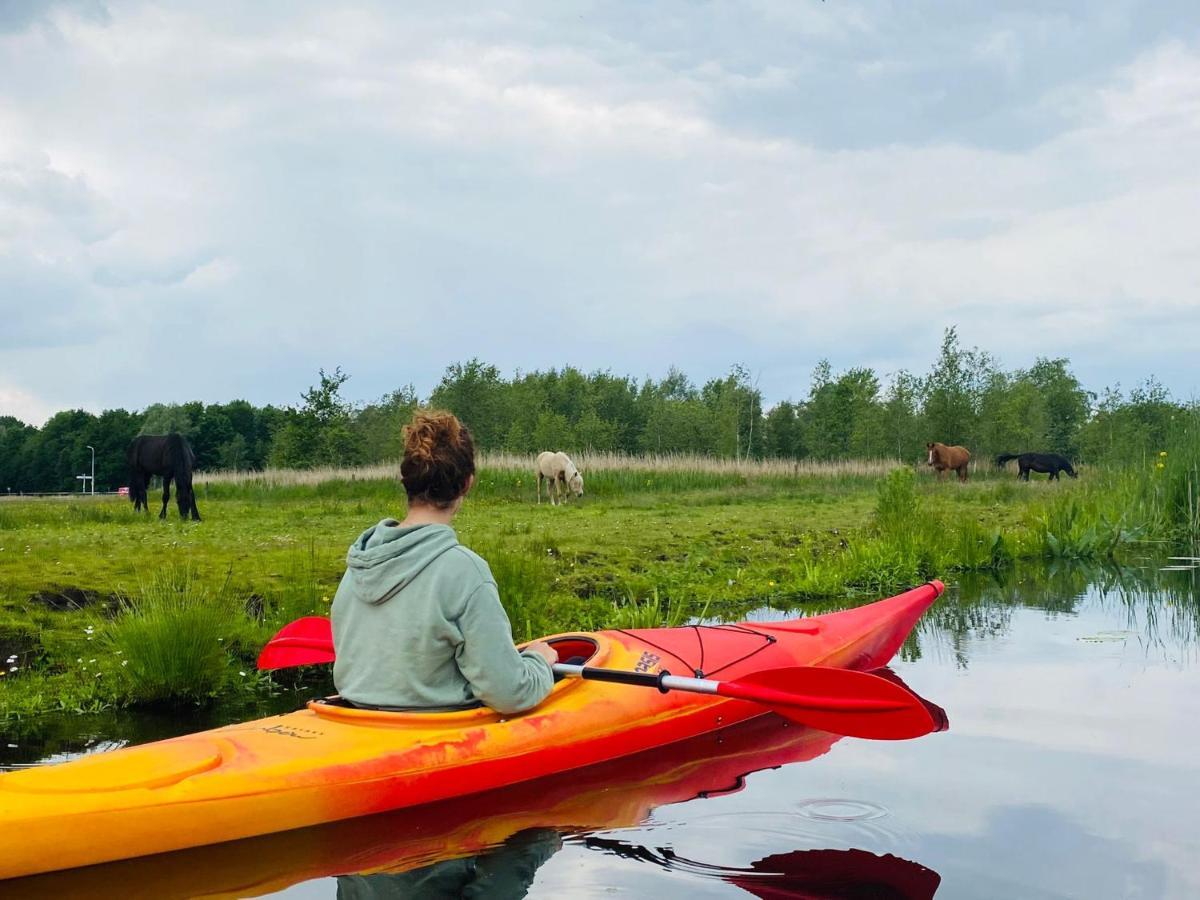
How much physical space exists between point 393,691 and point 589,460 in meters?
22.3

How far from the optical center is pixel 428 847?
4.15m

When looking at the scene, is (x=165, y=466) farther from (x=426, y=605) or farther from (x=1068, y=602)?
(x=426, y=605)

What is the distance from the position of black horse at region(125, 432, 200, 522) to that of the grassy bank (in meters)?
0.52

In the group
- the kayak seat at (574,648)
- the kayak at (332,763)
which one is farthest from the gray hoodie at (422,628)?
the kayak seat at (574,648)

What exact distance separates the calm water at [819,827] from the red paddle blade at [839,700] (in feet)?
0.99

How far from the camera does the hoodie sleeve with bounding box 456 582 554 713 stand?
420 centimetres

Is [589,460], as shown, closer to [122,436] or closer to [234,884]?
[234,884]

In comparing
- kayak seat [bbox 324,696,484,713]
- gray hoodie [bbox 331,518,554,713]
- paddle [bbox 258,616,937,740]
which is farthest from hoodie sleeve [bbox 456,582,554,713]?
paddle [bbox 258,616,937,740]

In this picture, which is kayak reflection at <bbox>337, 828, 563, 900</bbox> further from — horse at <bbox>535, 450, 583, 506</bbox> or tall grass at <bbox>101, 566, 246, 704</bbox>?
horse at <bbox>535, 450, 583, 506</bbox>

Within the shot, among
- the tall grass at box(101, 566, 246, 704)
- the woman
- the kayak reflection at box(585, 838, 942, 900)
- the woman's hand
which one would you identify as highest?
the woman

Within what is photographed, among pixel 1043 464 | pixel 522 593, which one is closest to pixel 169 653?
pixel 522 593

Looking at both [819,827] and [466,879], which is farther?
[819,827]

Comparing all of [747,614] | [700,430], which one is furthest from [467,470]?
[700,430]

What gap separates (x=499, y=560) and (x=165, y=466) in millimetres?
11689
